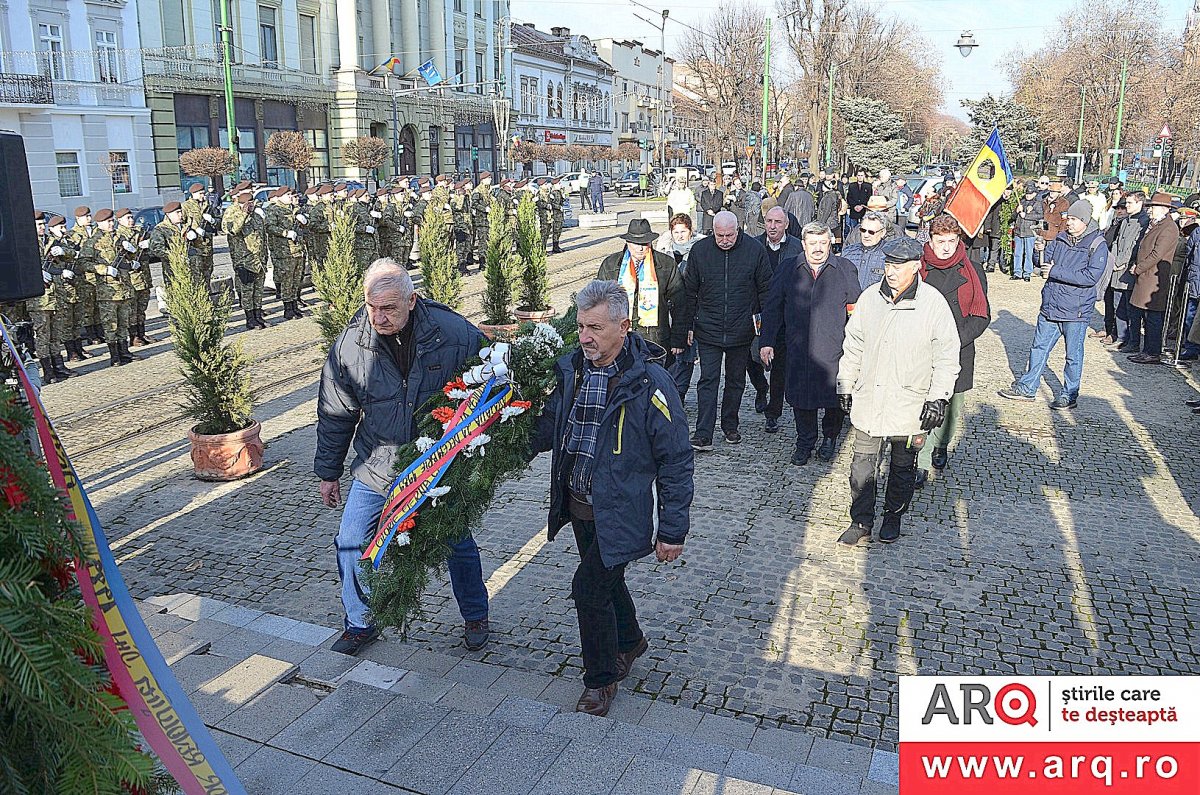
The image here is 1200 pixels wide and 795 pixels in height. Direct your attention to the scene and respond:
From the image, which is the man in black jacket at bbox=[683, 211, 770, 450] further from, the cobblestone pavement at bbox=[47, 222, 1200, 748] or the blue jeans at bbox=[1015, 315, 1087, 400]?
the blue jeans at bbox=[1015, 315, 1087, 400]

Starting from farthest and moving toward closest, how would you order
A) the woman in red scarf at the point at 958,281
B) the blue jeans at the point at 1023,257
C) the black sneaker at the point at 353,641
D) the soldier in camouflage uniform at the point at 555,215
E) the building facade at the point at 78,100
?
the building facade at the point at 78,100 < the soldier in camouflage uniform at the point at 555,215 < the blue jeans at the point at 1023,257 < the woman in red scarf at the point at 958,281 < the black sneaker at the point at 353,641

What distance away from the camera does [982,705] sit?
8.43 ft

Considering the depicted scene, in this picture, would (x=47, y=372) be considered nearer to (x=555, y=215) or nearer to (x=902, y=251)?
(x=902, y=251)

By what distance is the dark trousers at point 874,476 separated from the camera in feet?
20.7

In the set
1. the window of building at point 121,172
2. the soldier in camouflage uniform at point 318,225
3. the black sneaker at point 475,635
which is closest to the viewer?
the black sneaker at point 475,635

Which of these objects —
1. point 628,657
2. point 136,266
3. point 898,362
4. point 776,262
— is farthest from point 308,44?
point 628,657

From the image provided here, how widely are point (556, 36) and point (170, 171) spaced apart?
2059 inches

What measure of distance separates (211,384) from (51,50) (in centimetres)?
2677

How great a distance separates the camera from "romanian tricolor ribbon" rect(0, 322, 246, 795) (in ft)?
7.75

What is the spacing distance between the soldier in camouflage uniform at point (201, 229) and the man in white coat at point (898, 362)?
35.7 ft

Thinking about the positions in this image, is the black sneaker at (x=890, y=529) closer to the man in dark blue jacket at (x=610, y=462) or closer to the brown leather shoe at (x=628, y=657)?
the brown leather shoe at (x=628, y=657)

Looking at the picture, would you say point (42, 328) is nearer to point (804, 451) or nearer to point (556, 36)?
point (804, 451)

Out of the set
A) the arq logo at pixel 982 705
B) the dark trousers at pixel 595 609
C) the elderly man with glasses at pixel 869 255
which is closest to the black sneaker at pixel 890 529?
the elderly man with glasses at pixel 869 255

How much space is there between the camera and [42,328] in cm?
1126
